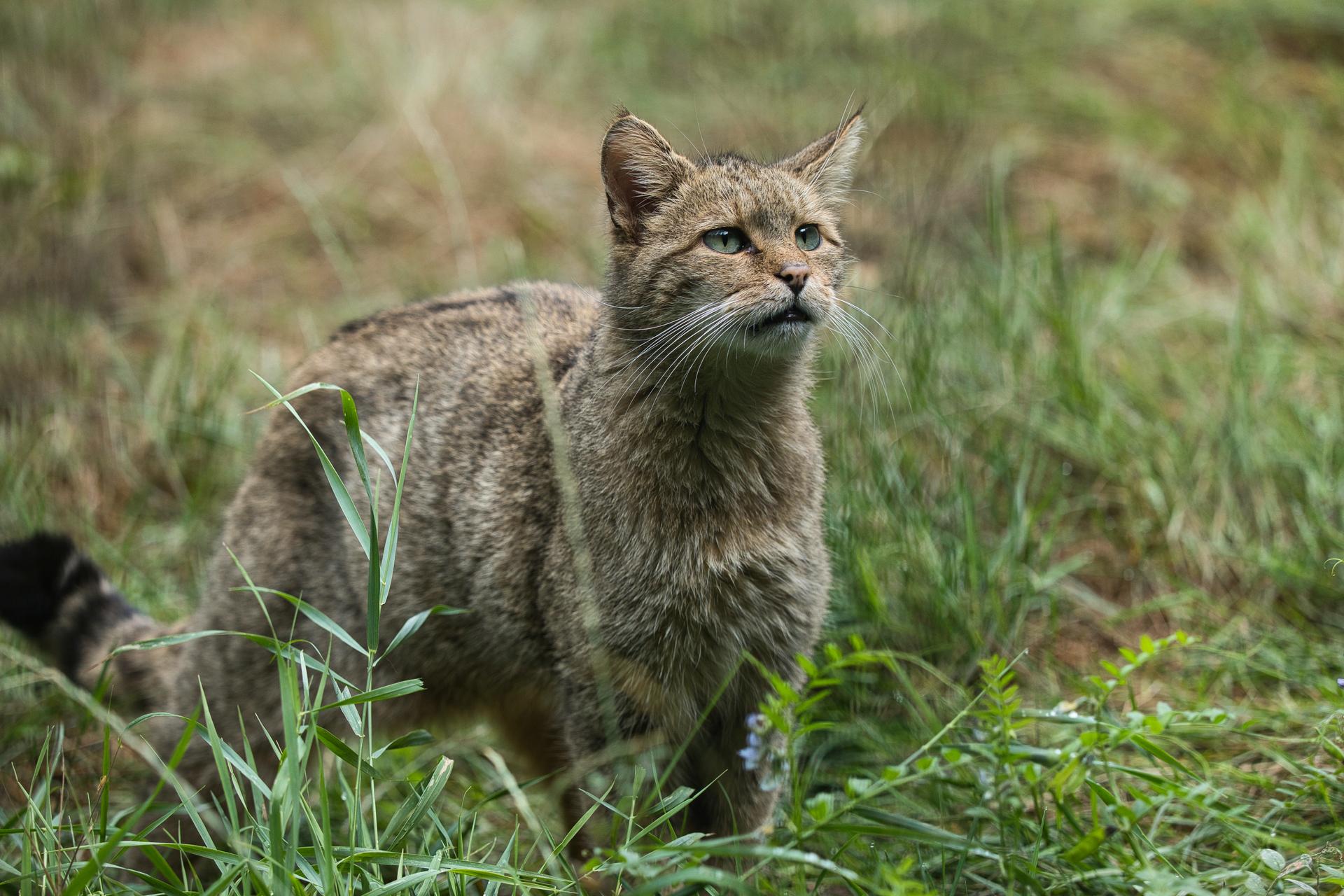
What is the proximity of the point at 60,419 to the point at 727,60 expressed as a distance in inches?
184

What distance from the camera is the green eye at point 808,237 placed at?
10.3 feet

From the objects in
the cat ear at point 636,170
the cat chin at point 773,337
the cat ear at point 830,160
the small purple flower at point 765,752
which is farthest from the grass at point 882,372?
the cat ear at point 636,170

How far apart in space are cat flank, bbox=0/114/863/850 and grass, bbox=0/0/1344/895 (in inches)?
9.4

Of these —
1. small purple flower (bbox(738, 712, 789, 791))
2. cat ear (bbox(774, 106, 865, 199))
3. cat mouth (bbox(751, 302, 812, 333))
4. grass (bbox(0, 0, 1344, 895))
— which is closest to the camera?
small purple flower (bbox(738, 712, 789, 791))

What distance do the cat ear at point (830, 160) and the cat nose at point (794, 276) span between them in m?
0.50

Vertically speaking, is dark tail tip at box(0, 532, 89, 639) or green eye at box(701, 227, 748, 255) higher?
green eye at box(701, 227, 748, 255)

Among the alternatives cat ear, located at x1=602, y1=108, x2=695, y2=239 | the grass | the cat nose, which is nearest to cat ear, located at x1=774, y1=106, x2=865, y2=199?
cat ear, located at x1=602, y1=108, x2=695, y2=239

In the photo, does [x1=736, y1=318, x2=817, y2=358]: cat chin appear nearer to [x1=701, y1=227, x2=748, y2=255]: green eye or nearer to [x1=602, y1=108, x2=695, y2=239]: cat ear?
[x1=701, y1=227, x2=748, y2=255]: green eye

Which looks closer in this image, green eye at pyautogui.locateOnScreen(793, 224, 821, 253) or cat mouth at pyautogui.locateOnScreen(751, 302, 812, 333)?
cat mouth at pyautogui.locateOnScreen(751, 302, 812, 333)

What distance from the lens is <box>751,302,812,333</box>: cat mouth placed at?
279 cm

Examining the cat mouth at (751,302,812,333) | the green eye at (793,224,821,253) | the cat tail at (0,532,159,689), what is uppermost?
the green eye at (793,224,821,253)

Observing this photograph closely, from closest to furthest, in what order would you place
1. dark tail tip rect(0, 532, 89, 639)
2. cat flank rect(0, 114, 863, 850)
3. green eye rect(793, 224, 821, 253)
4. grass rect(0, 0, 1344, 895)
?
grass rect(0, 0, 1344, 895)
cat flank rect(0, 114, 863, 850)
green eye rect(793, 224, 821, 253)
dark tail tip rect(0, 532, 89, 639)

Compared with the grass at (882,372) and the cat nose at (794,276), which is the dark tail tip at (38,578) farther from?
the cat nose at (794,276)

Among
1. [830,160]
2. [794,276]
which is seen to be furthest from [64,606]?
[830,160]
